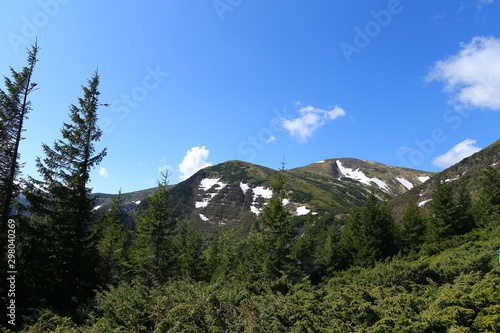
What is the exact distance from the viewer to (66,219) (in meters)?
14.6

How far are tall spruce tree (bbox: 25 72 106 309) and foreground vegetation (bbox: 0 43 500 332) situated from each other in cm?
6

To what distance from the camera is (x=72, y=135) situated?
641 inches

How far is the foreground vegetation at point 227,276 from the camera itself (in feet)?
17.9

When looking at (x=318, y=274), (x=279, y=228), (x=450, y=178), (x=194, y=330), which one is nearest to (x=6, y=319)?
(x=194, y=330)

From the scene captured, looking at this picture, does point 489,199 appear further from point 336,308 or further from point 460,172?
point 460,172

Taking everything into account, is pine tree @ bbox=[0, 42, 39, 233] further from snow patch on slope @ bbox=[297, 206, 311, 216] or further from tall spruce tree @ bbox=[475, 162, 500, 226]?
snow patch on slope @ bbox=[297, 206, 311, 216]

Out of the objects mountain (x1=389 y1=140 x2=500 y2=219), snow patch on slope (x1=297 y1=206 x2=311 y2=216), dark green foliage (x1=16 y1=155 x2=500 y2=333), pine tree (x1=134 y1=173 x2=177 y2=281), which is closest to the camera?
dark green foliage (x1=16 y1=155 x2=500 y2=333)

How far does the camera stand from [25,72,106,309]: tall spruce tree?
1312 centimetres

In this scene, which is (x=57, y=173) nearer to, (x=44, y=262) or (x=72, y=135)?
(x=72, y=135)

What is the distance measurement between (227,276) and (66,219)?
1146 cm

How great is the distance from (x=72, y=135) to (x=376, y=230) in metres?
33.3

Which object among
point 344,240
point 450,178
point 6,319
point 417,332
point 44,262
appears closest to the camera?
point 417,332

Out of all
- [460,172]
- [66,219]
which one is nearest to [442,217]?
[66,219]

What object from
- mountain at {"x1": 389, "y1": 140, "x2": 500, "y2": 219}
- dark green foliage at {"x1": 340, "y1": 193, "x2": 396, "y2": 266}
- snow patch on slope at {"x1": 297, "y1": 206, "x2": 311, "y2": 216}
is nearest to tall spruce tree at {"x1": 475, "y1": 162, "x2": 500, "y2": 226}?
dark green foliage at {"x1": 340, "y1": 193, "x2": 396, "y2": 266}
